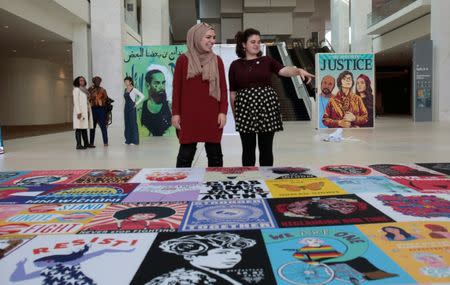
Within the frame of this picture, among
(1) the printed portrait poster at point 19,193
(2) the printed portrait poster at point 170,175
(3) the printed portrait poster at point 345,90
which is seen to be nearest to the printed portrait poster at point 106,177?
(2) the printed portrait poster at point 170,175

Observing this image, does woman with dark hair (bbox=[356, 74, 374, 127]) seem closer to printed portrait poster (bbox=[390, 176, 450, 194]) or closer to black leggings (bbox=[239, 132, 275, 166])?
black leggings (bbox=[239, 132, 275, 166])

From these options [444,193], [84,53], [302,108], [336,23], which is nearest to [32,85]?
[84,53]

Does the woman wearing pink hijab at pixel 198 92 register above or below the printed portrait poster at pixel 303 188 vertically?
above

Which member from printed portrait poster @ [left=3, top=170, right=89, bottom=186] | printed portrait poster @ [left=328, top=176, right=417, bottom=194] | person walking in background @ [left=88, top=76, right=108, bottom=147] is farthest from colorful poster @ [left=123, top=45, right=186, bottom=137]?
printed portrait poster @ [left=328, top=176, right=417, bottom=194]

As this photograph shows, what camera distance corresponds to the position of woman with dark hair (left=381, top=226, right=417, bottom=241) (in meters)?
2.27

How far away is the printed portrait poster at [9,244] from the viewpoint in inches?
86.1

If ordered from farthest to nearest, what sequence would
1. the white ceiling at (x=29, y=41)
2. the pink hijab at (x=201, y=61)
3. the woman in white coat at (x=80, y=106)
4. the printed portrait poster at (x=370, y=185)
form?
the white ceiling at (x=29, y=41) < the woman in white coat at (x=80, y=106) < the pink hijab at (x=201, y=61) < the printed portrait poster at (x=370, y=185)

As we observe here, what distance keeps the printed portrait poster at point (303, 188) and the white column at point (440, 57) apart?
15782 millimetres

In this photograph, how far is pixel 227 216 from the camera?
8.96ft

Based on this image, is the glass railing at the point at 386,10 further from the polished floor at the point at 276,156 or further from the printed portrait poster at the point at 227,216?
the printed portrait poster at the point at 227,216

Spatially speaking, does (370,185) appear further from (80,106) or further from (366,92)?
(366,92)

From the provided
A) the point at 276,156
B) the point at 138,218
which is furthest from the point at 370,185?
the point at 276,156

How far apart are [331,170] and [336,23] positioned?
2754cm

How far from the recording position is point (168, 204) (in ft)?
10.2
